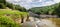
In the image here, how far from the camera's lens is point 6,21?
7.77 feet

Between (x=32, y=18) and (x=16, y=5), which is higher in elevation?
(x=16, y=5)

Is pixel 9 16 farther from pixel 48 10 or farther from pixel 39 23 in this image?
pixel 48 10

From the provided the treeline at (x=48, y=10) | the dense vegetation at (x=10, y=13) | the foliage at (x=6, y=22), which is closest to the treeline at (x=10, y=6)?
the dense vegetation at (x=10, y=13)

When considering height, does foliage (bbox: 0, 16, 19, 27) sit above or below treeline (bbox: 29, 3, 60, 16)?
below

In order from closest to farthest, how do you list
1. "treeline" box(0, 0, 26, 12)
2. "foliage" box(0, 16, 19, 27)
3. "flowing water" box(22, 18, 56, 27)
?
"foliage" box(0, 16, 19, 27) → "flowing water" box(22, 18, 56, 27) → "treeline" box(0, 0, 26, 12)

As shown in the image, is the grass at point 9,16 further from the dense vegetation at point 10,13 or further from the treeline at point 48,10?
the treeline at point 48,10

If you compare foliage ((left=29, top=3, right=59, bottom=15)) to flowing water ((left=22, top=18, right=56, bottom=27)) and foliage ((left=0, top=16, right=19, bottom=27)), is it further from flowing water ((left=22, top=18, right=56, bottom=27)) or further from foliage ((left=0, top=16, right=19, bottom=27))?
foliage ((left=0, top=16, right=19, bottom=27))

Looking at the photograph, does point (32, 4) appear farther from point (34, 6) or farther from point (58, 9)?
point (58, 9)

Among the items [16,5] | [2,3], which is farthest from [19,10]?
[2,3]

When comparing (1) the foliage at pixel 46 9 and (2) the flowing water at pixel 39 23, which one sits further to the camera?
(1) the foliage at pixel 46 9

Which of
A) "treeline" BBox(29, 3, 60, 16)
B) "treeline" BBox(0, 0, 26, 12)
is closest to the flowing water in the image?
"treeline" BBox(29, 3, 60, 16)

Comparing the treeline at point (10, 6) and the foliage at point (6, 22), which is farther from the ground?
the treeline at point (10, 6)

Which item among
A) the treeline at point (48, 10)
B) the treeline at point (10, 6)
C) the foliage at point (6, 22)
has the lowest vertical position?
the foliage at point (6, 22)

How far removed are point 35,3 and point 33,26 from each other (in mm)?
412
